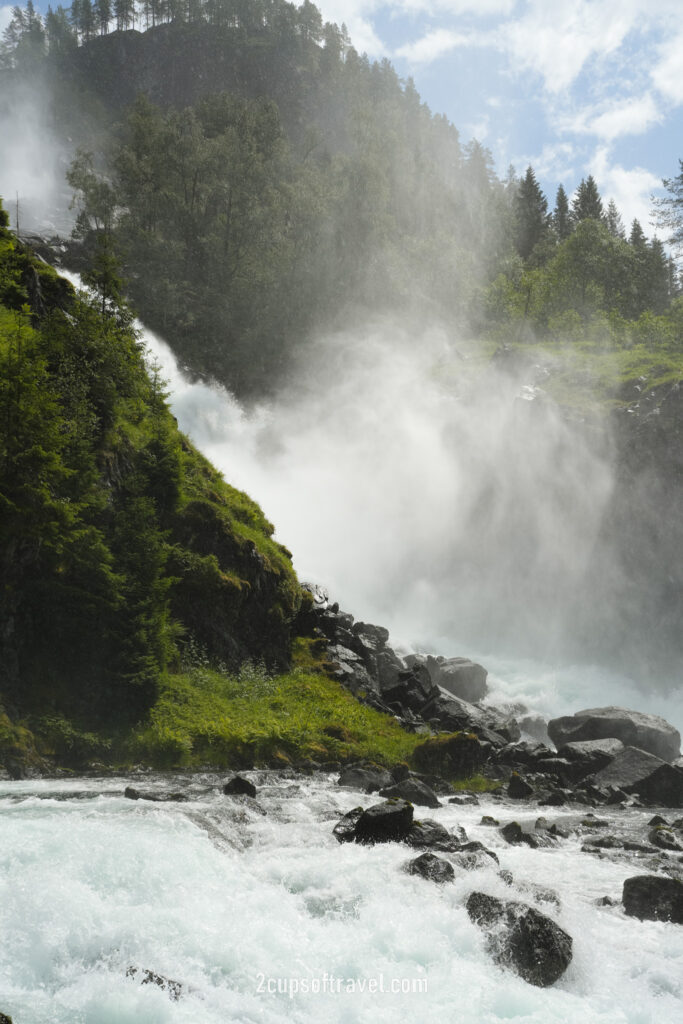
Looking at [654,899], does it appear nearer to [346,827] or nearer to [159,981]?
[346,827]

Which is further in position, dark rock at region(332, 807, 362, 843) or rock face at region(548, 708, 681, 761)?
rock face at region(548, 708, 681, 761)

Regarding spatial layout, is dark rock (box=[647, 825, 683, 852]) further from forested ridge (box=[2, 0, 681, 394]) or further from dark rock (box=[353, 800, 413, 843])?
forested ridge (box=[2, 0, 681, 394])

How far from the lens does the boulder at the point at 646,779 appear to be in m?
22.3

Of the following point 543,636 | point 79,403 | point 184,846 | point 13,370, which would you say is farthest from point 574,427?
point 184,846

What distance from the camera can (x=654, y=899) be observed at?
1152 cm

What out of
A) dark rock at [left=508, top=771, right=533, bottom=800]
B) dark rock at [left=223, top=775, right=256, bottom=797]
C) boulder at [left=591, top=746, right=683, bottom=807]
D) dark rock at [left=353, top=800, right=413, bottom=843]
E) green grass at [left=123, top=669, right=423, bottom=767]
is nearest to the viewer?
dark rock at [left=353, top=800, right=413, bottom=843]

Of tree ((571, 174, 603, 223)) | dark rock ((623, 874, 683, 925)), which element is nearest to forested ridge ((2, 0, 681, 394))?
tree ((571, 174, 603, 223))

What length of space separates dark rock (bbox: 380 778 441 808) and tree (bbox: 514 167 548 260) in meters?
119

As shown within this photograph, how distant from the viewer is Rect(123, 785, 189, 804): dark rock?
15.0 metres

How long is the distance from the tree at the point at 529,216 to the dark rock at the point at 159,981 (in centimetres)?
12938

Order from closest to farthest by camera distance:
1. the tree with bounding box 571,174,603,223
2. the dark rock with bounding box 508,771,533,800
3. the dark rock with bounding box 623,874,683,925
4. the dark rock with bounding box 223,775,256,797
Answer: the dark rock with bounding box 623,874,683,925 < the dark rock with bounding box 223,775,256,797 < the dark rock with bounding box 508,771,533,800 < the tree with bounding box 571,174,603,223

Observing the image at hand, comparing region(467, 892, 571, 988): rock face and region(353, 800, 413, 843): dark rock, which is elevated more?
region(353, 800, 413, 843): dark rock

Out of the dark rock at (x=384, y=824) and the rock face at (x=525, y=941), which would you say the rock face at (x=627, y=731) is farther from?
the rock face at (x=525, y=941)

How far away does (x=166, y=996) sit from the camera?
25.1ft
